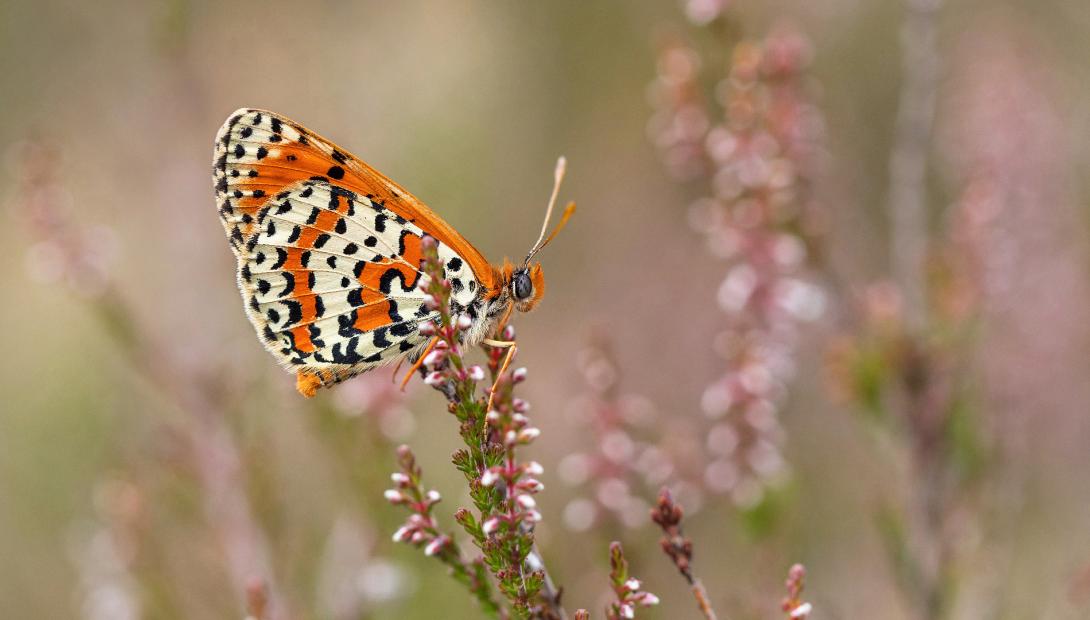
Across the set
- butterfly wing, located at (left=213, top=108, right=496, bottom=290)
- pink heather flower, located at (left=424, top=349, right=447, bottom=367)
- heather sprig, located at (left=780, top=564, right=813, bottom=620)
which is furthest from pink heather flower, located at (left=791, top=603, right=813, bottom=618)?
butterfly wing, located at (left=213, top=108, right=496, bottom=290)

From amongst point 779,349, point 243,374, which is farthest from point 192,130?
point 779,349

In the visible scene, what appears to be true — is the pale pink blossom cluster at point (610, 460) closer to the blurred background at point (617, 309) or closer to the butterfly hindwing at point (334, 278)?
the blurred background at point (617, 309)

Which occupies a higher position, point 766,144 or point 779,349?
Result: point 766,144

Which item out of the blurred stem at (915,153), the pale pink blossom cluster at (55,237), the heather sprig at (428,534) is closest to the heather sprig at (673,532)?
the heather sprig at (428,534)

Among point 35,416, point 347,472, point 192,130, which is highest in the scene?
point 35,416

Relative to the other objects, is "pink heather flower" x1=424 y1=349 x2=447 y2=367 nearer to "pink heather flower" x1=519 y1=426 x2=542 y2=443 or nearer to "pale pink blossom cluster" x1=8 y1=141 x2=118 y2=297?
"pink heather flower" x1=519 y1=426 x2=542 y2=443

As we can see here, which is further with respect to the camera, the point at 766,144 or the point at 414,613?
the point at 414,613

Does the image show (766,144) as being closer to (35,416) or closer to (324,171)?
(324,171)
